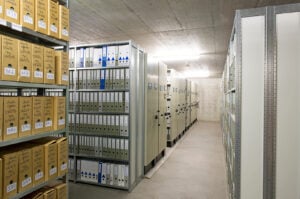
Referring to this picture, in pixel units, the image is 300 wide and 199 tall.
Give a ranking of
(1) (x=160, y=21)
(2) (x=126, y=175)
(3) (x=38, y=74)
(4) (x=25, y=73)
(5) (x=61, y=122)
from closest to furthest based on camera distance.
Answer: (4) (x=25, y=73)
(3) (x=38, y=74)
(5) (x=61, y=122)
(2) (x=126, y=175)
(1) (x=160, y=21)

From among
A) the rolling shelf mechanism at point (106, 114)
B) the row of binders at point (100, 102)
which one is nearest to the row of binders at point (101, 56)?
the rolling shelf mechanism at point (106, 114)

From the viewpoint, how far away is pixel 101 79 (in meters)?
3.15

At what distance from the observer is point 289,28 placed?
60.9 inches

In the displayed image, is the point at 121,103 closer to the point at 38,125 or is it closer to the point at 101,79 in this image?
the point at 101,79

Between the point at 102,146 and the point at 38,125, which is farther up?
the point at 38,125

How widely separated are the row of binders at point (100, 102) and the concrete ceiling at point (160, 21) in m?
1.51

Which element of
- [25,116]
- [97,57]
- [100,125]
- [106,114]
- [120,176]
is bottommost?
[120,176]

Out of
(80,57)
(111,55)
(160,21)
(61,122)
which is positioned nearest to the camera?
(61,122)

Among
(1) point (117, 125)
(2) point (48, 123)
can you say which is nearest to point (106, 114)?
(1) point (117, 125)

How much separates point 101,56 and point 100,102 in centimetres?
71

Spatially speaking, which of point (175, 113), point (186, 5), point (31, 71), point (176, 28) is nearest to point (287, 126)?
point (31, 71)

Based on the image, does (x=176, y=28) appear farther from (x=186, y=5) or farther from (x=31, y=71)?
(x=31, y=71)

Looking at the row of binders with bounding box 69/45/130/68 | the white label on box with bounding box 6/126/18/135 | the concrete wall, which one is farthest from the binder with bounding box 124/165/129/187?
the concrete wall

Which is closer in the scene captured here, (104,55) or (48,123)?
(48,123)
